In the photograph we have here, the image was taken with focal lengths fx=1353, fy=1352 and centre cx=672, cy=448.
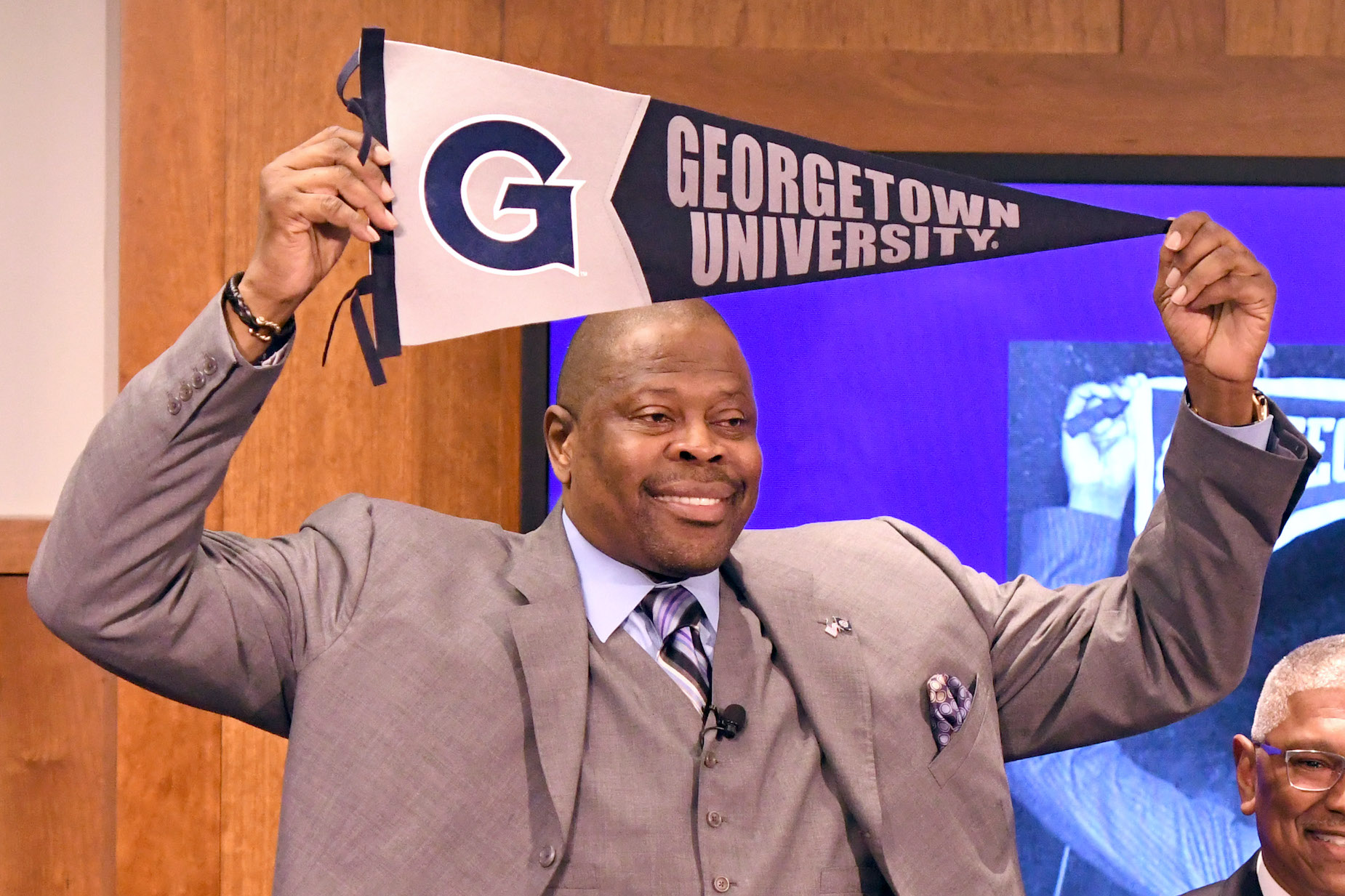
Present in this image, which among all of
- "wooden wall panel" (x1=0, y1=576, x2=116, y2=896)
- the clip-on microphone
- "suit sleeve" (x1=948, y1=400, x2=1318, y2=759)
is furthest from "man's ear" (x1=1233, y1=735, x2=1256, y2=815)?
"wooden wall panel" (x1=0, y1=576, x2=116, y2=896)

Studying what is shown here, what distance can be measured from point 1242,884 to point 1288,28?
166cm

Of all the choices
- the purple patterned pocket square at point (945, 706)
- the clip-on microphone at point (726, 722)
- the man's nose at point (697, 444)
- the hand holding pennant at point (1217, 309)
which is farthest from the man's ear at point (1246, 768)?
the man's nose at point (697, 444)

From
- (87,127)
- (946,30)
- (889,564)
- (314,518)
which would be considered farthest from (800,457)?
(87,127)

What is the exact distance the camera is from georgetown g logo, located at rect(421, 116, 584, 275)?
1.59 meters

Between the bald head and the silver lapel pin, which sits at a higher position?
the bald head

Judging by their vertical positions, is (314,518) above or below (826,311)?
below

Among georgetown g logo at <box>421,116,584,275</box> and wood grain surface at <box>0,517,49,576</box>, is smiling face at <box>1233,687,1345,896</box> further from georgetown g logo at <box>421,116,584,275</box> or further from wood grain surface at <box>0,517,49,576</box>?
wood grain surface at <box>0,517,49,576</box>

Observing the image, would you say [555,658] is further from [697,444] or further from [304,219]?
[304,219]

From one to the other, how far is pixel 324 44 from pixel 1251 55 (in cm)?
179

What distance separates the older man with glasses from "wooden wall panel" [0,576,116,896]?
6.47ft

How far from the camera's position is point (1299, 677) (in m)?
1.93

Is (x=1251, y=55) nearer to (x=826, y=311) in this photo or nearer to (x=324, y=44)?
(x=826, y=311)

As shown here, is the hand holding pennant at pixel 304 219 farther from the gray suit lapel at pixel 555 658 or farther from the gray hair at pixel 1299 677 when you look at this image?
the gray hair at pixel 1299 677

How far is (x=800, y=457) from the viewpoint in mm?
2553
